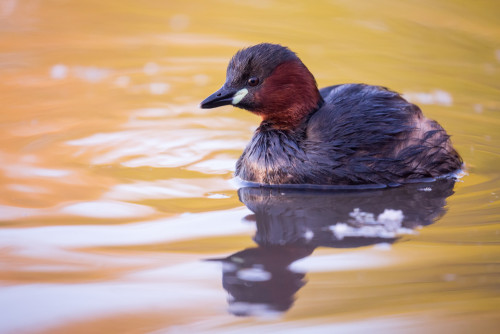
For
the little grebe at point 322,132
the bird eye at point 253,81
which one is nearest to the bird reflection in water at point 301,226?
the little grebe at point 322,132

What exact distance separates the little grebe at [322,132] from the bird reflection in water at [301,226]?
5.5 inches

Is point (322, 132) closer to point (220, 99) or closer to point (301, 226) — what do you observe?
point (220, 99)

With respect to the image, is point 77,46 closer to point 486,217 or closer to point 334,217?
point 334,217

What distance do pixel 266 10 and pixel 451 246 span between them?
632 centimetres

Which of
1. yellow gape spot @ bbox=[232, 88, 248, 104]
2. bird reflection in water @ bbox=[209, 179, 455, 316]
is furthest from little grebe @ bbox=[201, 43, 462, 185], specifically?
bird reflection in water @ bbox=[209, 179, 455, 316]

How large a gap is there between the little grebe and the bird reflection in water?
0.14 meters

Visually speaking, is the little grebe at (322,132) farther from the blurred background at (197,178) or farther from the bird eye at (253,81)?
the blurred background at (197,178)

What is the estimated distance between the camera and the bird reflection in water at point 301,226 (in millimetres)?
3479

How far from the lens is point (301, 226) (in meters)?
4.37

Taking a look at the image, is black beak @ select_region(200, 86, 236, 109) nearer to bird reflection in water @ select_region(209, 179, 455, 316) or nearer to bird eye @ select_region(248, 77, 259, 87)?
bird eye @ select_region(248, 77, 259, 87)

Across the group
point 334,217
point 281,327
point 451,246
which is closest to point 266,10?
point 334,217

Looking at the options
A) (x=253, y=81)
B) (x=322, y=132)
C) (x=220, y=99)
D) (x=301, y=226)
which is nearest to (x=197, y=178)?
(x=220, y=99)

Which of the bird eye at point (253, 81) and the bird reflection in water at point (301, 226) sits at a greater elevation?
the bird eye at point (253, 81)

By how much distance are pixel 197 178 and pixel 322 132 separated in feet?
3.26
